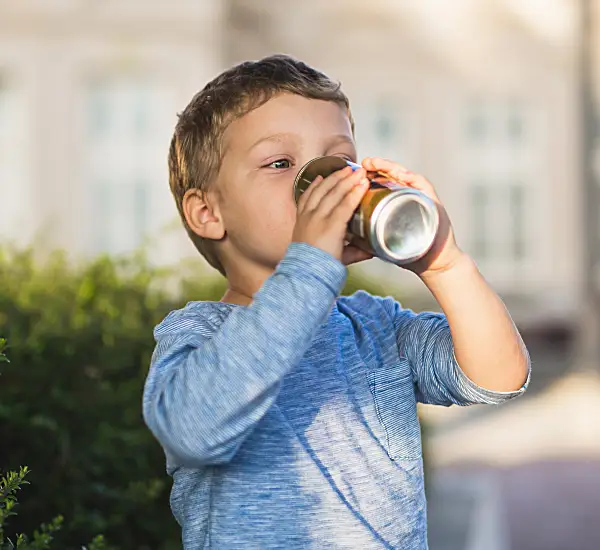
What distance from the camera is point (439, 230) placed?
163 cm

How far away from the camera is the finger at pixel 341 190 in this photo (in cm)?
151

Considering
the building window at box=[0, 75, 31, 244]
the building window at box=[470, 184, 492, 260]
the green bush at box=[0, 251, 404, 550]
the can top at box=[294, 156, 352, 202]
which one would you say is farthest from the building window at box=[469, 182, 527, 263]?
the can top at box=[294, 156, 352, 202]

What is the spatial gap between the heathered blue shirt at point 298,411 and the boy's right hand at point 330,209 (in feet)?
0.09

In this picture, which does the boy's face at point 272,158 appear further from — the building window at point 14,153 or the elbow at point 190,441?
the building window at point 14,153

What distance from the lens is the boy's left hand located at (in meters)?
1.60

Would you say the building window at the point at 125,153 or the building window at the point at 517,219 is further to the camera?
the building window at the point at 517,219

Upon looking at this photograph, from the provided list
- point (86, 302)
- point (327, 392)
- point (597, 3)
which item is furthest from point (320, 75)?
point (597, 3)

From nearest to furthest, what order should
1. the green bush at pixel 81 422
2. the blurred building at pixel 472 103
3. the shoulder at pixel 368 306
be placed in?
the shoulder at pixel 368 306, the green bush at pixel 81 422, the blurred building at pixel 472 103

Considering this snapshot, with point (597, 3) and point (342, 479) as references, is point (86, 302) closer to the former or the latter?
point (342, 479)

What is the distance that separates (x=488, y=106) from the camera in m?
17.0

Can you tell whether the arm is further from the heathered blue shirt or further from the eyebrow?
the eyebrow

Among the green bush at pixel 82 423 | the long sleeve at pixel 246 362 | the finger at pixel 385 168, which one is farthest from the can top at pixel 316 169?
the green bush at pixel 82 423

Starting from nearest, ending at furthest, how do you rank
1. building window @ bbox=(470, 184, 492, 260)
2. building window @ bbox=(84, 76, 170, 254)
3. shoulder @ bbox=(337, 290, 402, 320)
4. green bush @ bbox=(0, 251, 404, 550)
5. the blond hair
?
the blond hair < shoulder @ bbox=(337, 290, 402, 320) < green bush @ bbox=(0, 251, 404, 550) < building window @ bbox=(84, 76, 170, 254) < building window @ bbox=(470, 184, 492, 260)

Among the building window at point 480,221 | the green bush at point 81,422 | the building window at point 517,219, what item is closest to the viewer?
the green bush at point 81,422
